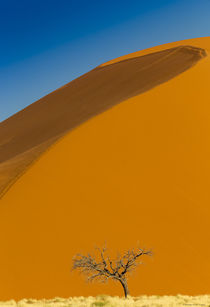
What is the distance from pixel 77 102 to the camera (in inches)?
1187

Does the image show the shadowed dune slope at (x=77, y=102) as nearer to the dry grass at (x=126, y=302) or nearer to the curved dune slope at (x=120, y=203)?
the curved dune slope at (x=120, y=203)

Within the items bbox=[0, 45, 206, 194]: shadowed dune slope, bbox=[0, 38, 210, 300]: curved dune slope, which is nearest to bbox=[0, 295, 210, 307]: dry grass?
bbox=[0, 38, 210, 300]: curved dune slope

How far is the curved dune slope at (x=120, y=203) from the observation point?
13289 millimetres

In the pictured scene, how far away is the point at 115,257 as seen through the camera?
13.8 meters

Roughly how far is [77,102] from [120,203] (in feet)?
52.9

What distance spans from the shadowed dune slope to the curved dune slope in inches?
97.4

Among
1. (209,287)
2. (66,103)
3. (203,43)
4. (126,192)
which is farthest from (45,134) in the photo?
(203,43)

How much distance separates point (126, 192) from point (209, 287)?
5.07 m

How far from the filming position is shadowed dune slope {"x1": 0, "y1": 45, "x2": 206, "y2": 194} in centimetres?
2191

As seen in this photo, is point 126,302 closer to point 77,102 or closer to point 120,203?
point 120,203

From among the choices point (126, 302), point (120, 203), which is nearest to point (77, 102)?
point (120, 203)

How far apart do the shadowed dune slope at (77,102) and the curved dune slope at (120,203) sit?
2474mm

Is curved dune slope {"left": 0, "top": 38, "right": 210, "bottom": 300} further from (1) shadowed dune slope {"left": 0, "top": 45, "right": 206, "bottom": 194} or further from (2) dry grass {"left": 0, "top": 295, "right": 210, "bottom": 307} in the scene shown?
(1) shadowed dune slope {"left": 0, "top": 45, "right": 206, "bottom": 194}

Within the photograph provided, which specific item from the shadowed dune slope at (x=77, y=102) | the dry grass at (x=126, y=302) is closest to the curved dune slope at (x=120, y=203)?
the dry grass at (x=126, y=302)
